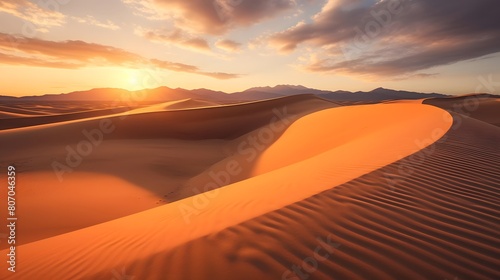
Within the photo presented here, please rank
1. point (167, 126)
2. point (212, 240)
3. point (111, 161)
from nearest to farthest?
point (212, 240) < point (111, 161) < point (167, 126)

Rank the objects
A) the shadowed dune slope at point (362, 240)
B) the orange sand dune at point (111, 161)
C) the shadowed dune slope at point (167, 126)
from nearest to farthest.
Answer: the shadowed dune slope at point (362, 240) → the orange sand dune at point (111, 161) → the shadowed dune slope at point (167, 126)

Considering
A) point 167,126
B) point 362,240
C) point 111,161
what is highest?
point 167,126

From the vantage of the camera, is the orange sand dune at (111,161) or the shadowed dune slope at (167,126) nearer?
the orange sand dune at (111,161)

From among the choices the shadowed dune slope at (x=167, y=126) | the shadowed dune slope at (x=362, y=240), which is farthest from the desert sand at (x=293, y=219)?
the shadowed dune slope at (x=167, y=126)

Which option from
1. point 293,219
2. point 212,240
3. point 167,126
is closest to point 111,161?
point 167,126

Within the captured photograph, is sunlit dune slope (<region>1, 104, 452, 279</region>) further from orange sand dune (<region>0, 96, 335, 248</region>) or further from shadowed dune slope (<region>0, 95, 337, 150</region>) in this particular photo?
shadowed dune slope (<region>0, 95, 337, 150</region>)

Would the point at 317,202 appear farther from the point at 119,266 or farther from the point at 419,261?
the point at 119,266

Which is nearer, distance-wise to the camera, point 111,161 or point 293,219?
point 293,219

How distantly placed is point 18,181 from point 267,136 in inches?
442

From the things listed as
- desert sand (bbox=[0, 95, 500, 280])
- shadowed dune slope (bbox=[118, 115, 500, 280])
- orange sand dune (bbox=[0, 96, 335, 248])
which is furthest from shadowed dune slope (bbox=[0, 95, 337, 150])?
shadowed dune slope (bbox=[118, 115, 500, 280])

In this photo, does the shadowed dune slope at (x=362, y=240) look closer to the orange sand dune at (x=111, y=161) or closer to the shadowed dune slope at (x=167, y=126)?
the orange sand dune at (x=111, y=161)

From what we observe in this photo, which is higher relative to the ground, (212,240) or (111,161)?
(212,240)

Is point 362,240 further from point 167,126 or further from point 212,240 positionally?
point 167,126

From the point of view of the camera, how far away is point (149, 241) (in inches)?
113
